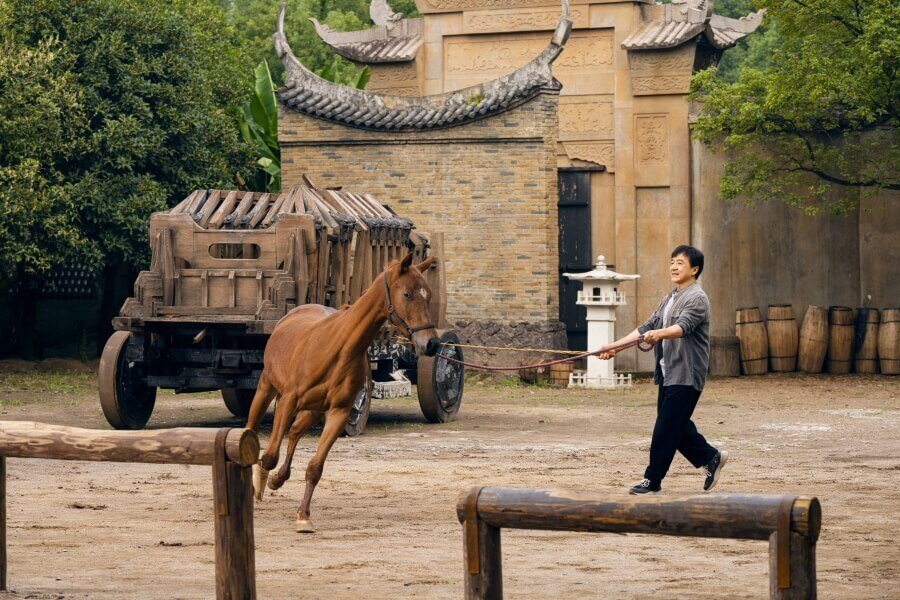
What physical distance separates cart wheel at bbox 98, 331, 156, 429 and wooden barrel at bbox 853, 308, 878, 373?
12.1 meters

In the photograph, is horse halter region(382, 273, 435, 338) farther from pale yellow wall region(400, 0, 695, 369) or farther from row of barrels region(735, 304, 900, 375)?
pale yellow wall region(400, 0, 695, 369)

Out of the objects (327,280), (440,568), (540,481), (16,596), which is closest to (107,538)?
(16,596)

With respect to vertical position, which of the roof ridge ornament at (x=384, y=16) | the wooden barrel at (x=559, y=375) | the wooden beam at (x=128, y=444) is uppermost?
the roof ridge ornament at (x=384, y=16)

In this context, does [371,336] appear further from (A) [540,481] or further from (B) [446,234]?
(B) [446,234]

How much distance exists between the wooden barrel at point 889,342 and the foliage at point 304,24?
19.5m

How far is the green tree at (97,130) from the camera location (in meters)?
21.1

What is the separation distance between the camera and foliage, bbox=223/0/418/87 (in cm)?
3959

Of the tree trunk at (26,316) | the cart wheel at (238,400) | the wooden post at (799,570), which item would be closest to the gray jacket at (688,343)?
the wooden post at (799,570)

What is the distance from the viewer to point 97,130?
22.7m

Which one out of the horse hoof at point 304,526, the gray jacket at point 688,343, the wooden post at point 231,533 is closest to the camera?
the wooden post at point 231,533

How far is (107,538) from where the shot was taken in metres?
8.67

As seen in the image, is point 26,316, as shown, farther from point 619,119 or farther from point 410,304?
point 410,304

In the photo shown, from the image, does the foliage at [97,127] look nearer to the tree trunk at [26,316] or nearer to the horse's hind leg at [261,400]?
the tree trunk at [26,316]

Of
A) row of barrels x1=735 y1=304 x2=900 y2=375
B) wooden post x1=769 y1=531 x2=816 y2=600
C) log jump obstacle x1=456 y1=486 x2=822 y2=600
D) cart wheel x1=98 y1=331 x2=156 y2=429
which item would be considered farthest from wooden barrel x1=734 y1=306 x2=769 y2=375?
wooden post x1=769 y1=531 x2=816 y2=600
